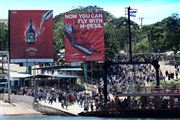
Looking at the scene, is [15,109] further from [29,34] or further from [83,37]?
[29,34]

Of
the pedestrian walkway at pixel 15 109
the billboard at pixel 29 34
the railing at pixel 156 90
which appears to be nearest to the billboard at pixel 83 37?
the billboard at pixel 29 34

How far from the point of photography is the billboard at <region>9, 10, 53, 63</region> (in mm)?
68688

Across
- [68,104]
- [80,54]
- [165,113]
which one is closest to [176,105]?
[165,113]

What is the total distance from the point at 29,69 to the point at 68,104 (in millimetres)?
20421

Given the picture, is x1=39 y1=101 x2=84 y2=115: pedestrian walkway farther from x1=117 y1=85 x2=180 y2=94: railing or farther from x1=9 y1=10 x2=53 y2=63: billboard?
x1=9 y1=10 x2=53 y2=63: billboard

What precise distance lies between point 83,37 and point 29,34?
20.1 feet

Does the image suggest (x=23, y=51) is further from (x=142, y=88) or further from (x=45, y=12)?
(x=142, y=88)

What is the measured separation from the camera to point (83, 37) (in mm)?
67375

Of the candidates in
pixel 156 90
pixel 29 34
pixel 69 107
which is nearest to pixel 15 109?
pixel 69 107

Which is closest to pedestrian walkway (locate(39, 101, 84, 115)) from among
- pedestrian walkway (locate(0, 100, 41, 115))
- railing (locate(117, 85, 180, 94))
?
pedestrian walkway (locate(0, 100, 41, 115))

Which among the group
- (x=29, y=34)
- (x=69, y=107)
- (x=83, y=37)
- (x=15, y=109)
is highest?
(x=29, y=34)

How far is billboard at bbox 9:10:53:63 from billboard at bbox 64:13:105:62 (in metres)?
3.67

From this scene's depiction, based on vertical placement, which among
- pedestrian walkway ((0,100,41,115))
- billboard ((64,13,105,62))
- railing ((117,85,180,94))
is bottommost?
pedestrian walkway ((0,100,41,115))

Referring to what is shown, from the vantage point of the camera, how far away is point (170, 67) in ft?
246
